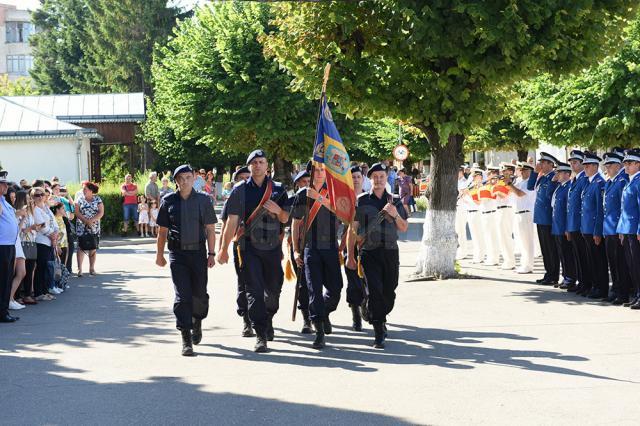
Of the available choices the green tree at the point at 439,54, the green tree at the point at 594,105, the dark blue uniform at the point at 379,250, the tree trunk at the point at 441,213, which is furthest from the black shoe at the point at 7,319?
the green tree at the point at 594,105

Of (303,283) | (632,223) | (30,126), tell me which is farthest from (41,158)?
(632,223)

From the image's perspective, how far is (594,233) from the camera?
1371cm

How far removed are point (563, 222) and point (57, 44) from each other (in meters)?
63.1

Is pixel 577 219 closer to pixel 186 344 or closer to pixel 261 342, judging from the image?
pixel 261 342

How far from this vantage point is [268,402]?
770 centimetres

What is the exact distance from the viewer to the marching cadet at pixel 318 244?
10500mm

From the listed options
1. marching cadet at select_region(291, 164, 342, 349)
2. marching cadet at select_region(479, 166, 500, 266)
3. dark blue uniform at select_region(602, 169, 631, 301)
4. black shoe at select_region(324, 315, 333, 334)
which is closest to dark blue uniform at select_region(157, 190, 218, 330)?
marching cadet at select_region(291, 164, 342, 349)

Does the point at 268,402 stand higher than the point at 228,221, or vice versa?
the point at 228,221

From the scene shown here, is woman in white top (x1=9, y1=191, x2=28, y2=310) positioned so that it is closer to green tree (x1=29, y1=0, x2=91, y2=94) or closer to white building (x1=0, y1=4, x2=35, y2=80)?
green tree (x1=29, y1=0, x2=91, y2=94)

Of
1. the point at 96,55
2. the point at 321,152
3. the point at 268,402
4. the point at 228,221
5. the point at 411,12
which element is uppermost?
the point at 96,55

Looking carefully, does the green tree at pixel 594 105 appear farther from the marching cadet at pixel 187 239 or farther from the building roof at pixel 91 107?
the building roof at pixel 91 107

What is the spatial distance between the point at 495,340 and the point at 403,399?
118 inches

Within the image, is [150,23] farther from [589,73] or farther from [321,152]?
[321,152]

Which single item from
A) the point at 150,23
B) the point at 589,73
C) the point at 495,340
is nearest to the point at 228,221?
the point at 495,340
